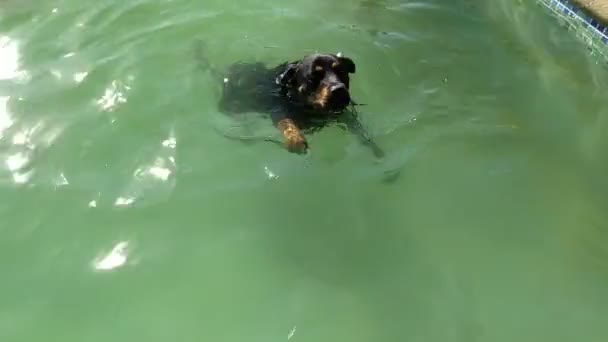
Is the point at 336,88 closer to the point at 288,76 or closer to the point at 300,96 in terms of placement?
the point at 300,96

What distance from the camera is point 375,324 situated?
162 inches

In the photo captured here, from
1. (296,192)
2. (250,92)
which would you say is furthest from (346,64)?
(296,192)

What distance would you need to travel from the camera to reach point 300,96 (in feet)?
18.5

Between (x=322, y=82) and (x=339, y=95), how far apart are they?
10.0 inches

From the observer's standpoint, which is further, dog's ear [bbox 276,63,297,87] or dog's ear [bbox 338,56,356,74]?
dog's ear [bbox 276,63,297,87]

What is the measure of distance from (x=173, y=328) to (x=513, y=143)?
11.6ft

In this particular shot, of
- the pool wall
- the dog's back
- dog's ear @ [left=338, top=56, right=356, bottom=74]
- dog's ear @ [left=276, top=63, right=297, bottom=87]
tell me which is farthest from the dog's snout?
the pool wall

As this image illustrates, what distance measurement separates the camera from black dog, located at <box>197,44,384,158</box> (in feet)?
17.3

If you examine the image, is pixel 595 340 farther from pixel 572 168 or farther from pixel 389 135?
pixel 389 135

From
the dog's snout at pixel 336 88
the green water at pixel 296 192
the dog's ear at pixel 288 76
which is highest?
the dog's snout at pixel 336 88

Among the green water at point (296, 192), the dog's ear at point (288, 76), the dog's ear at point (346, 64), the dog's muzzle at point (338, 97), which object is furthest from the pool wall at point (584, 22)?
the dog's ear at point (288, 76)

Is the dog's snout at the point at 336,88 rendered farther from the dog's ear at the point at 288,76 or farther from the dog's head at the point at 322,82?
the dog's ear at the point at 288,76

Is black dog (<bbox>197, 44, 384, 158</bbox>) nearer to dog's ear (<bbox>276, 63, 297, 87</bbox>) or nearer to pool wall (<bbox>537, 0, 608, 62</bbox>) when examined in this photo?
dog's ear (<bbox>276, 63, 297, 87</bbox>)

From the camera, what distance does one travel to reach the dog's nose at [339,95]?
5.14m
